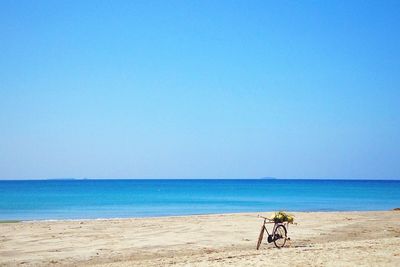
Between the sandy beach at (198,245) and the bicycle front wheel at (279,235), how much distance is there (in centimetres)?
31

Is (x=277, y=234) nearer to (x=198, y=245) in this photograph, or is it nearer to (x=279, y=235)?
(x=279, y=235)

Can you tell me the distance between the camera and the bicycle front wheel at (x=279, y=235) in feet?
58.4

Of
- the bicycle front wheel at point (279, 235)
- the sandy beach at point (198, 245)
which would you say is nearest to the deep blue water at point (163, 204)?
the sandy beach at point (198, 245)

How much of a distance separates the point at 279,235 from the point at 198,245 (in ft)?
11.6

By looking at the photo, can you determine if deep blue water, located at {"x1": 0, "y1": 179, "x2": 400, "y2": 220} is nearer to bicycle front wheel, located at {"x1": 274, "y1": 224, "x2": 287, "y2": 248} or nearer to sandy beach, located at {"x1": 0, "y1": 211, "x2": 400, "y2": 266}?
sandy beach, located at {"x1": 0, "y1": 211, "x2": 400, "y2": 266}

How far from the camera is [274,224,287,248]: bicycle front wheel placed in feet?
58.4

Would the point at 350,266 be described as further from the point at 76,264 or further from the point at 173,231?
the point at 173,231

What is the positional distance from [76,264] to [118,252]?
2.23m

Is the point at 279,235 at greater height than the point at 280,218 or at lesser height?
lesser

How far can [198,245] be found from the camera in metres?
19.4

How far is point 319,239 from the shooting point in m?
21.2

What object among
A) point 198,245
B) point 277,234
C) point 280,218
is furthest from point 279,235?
point 198,245

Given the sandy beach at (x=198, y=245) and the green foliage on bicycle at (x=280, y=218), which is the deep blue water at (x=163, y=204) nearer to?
the sandy beach at (x=198, y=245)

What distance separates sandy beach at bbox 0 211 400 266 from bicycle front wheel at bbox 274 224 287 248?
12.4 inches
